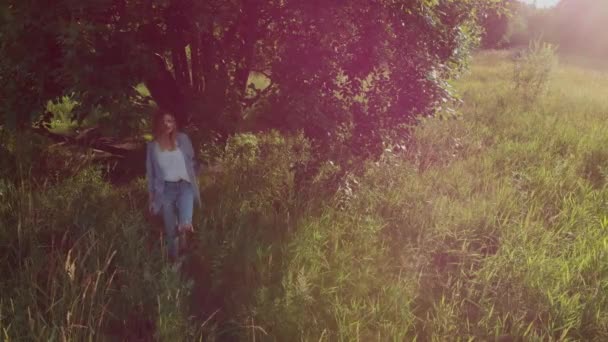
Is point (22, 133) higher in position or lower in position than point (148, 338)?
higher

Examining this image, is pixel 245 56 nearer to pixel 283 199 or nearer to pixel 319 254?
pixel 283 199

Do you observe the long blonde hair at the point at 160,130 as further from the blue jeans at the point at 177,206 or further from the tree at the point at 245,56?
the blue jeans at the point at 177,206

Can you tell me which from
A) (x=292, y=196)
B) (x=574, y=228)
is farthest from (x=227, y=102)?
(x=574, y=228)

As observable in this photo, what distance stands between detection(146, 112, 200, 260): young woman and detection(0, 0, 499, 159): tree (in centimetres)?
42

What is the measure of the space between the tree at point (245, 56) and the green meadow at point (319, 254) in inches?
31.3

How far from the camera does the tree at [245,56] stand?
3613 mm

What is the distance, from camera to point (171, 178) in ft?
12.9

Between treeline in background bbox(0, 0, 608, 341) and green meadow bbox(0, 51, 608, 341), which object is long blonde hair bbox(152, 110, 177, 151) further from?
green meadow bbox(0, 51, 608, 341)

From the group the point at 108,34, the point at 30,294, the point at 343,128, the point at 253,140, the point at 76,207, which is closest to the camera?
the point at 30,294

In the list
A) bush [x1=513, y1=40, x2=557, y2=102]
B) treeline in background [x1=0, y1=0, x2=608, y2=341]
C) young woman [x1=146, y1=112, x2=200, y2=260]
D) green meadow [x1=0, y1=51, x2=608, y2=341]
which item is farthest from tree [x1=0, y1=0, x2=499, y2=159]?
bush [x1=513, y1=40, x2=557, y2=102]

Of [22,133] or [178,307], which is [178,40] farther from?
[178,307]

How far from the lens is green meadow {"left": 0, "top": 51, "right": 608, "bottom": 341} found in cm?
306

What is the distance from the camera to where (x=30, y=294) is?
2.89 meters

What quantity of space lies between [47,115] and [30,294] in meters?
2.90
